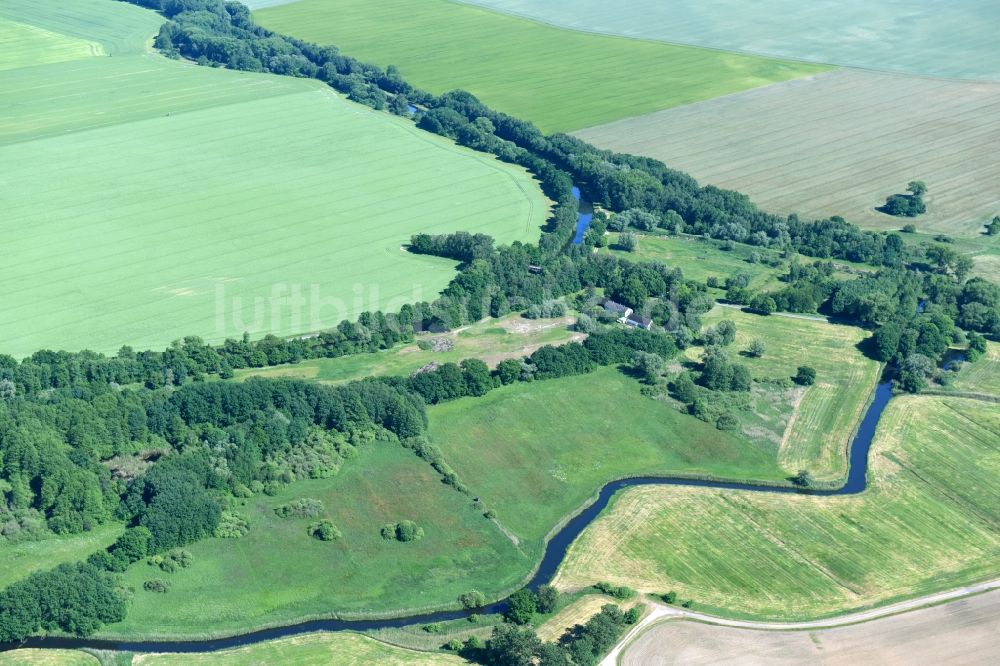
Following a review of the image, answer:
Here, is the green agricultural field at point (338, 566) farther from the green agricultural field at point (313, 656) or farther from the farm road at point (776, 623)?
the farm road at point (776, 623)

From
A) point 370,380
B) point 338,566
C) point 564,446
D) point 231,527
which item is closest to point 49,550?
point 231,527

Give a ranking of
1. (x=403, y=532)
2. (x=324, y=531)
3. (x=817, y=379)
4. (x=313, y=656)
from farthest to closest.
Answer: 1. (x=817, y=379)
2. (x=403, y=532)
3. (x=324, y=531)
4. (x=313, y=656)

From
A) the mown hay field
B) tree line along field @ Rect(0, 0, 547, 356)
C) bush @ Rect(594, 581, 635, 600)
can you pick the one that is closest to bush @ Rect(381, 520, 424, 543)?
bush @ Rect(594, 581, 635, 600)

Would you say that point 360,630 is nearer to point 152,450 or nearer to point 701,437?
point 152,450

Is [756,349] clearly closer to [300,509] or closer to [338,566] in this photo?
[300,509]

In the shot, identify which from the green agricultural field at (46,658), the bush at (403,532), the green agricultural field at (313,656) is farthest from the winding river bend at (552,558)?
the bush at (403,532)
